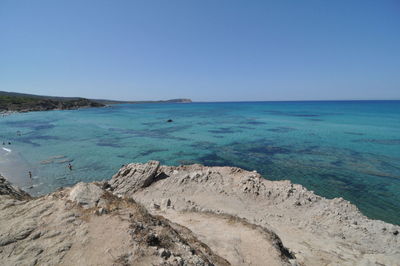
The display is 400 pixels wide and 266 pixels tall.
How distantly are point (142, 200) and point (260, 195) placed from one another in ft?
27.2

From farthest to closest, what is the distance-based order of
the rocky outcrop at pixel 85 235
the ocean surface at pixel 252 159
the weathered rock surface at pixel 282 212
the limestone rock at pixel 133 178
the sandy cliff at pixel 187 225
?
1. the ocean surface at pixel 252 159
2. the limestone rock at pixel 133 178
3. the weathered rock surface at pixel 282 212
4. the sandy cliff at pixel 187 225
5. the rocky outcrop at pixel 85 235

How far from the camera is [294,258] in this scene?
838cm

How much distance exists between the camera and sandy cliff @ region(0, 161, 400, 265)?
5086 mm

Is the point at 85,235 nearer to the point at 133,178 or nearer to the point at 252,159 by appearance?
the point at 133,178

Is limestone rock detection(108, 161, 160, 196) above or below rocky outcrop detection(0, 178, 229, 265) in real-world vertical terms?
below

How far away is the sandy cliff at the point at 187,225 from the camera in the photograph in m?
5.09

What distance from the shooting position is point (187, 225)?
1023 cm

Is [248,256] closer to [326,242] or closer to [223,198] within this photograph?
[326,242]

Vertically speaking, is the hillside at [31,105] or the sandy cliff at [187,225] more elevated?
the hillside at [31,105]

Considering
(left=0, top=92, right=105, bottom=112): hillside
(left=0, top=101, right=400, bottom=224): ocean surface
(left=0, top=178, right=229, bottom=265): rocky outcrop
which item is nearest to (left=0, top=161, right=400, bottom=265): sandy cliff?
(left=0, top=178, right=229, bottom=265): rocky outcrop

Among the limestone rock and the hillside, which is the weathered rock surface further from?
the hillside

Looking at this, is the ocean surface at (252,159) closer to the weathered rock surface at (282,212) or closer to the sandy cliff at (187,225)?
the weathered rock surface at (282,212)

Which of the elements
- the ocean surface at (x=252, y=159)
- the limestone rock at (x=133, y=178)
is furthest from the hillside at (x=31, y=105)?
the limestone rock at (x=133, y=178)

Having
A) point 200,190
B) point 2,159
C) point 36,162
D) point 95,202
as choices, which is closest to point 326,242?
point 200,190
